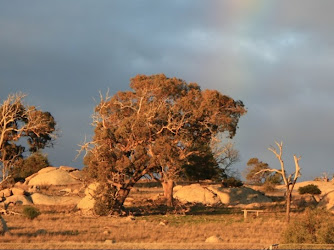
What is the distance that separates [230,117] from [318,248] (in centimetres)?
3471

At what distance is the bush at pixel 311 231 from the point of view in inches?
1048

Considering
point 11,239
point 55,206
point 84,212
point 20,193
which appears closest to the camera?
point 11,239

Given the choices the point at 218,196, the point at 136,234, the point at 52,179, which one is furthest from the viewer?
the point at 52,179

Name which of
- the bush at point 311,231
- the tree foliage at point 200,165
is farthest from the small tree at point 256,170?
the bush at point 311,231

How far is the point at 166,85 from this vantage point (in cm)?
5931

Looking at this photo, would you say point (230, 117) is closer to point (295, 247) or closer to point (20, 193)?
point (20, 193)

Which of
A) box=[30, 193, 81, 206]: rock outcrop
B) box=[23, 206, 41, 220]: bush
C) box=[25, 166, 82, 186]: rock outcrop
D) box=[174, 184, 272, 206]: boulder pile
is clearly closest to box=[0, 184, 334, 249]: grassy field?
box=[23, 206, 41, 220]: bush

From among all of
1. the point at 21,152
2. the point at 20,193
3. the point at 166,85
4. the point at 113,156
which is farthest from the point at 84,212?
the point at 21,152

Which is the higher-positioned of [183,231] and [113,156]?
[113,156]

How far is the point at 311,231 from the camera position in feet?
91.7

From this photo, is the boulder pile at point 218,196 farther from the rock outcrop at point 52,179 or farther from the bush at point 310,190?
the rock outcrop at point 52,179

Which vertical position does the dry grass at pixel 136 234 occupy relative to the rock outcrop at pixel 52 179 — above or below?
below

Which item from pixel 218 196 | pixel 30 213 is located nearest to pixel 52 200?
pixel 30 213

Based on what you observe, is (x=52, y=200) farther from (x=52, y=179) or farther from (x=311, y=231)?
(x=311, y=231)
